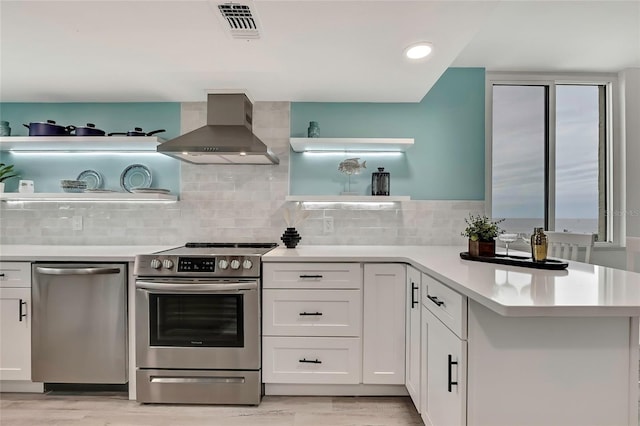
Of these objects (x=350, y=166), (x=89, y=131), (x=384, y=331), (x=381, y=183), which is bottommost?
→ (x=384, y=331)

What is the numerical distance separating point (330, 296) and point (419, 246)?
1.03 meters

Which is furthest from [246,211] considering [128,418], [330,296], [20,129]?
[20,129]

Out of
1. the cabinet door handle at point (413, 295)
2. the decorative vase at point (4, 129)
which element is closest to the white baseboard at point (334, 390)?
the cabinet door handle at point (413, 295)

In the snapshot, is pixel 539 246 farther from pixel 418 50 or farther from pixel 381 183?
pixel 381 183

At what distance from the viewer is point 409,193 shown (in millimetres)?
3098

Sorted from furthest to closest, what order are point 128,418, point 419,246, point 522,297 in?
1. point 419,246
2. point 128,418
3. point 522,297

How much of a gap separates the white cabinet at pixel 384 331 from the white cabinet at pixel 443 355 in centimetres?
36

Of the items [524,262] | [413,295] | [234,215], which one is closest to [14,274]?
[234,215]

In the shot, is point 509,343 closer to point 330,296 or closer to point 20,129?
point 330,296

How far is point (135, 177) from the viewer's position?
314 cm

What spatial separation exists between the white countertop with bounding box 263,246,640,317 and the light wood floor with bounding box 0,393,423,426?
0.97 meters

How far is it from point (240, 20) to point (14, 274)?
221 centimetres

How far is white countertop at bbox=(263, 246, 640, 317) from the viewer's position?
42.2 inches

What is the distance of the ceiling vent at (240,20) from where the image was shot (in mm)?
1689
